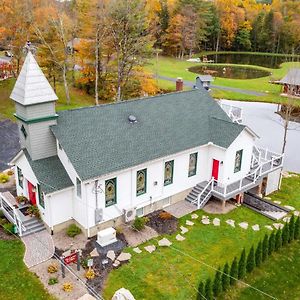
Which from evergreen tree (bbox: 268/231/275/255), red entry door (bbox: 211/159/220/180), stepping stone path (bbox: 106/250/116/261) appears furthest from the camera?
red entry door (bbox: 211/159/220/180)

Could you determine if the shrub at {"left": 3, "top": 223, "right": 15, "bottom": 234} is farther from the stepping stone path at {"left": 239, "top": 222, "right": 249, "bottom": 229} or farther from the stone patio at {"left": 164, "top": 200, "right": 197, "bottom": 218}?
the stepping stone path at {"left": 239, "top": 222, "right": 249, "bottom": 229}

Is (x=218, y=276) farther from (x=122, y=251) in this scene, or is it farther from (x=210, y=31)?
(x=210, y=31)

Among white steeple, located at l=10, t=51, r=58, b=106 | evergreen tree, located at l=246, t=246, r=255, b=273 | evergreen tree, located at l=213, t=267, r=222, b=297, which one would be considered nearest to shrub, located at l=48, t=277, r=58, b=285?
evergreen tree, located at l=213, t=267, r=222, b=297

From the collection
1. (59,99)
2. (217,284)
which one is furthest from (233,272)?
(59,99)

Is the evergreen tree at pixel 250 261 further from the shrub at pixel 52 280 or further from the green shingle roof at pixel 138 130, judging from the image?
the shrub at pixel 52 280

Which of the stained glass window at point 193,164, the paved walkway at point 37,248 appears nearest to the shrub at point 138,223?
the paved walkway at point 37,248

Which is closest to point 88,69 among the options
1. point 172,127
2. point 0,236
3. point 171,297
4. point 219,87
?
point 219,87
